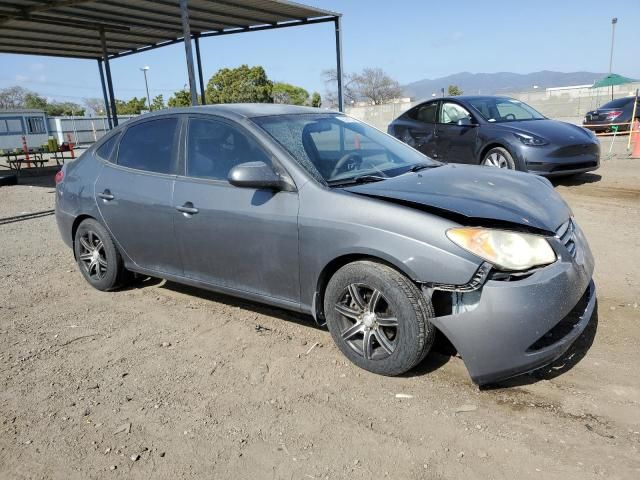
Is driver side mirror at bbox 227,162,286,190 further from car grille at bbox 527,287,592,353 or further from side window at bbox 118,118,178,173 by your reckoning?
car grille at bbox 527,287,592,353

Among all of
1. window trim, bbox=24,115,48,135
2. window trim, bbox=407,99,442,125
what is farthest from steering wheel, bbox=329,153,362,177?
window trim, bbox=24,115,48,135

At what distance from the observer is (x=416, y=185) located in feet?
10.9

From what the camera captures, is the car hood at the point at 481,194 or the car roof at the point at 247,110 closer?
the car hood at the point at 481,194

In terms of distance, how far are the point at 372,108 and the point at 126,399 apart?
1499 inches

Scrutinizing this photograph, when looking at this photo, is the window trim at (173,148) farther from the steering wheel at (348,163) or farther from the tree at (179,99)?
the tree at (179,99)

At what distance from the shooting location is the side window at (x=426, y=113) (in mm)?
9750

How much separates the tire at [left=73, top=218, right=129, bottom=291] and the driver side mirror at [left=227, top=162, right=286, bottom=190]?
1.95m

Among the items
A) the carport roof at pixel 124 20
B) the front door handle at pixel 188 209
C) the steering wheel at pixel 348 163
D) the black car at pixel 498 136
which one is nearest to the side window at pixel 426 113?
the black car at pixel 498 136

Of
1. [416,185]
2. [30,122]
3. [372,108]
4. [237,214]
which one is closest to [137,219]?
[237,214]

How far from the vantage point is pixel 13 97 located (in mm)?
81562

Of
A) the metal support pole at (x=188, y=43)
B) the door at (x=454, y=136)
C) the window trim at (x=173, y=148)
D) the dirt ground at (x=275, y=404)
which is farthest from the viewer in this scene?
the metal support pole at (x=188, y=43)

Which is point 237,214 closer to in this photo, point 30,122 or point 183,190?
point 183,190

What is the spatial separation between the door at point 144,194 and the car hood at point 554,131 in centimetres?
619

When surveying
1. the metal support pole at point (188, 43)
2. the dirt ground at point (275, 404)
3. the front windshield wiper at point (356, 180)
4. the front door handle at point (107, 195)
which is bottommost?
the dirt ground at point (275, 404)
